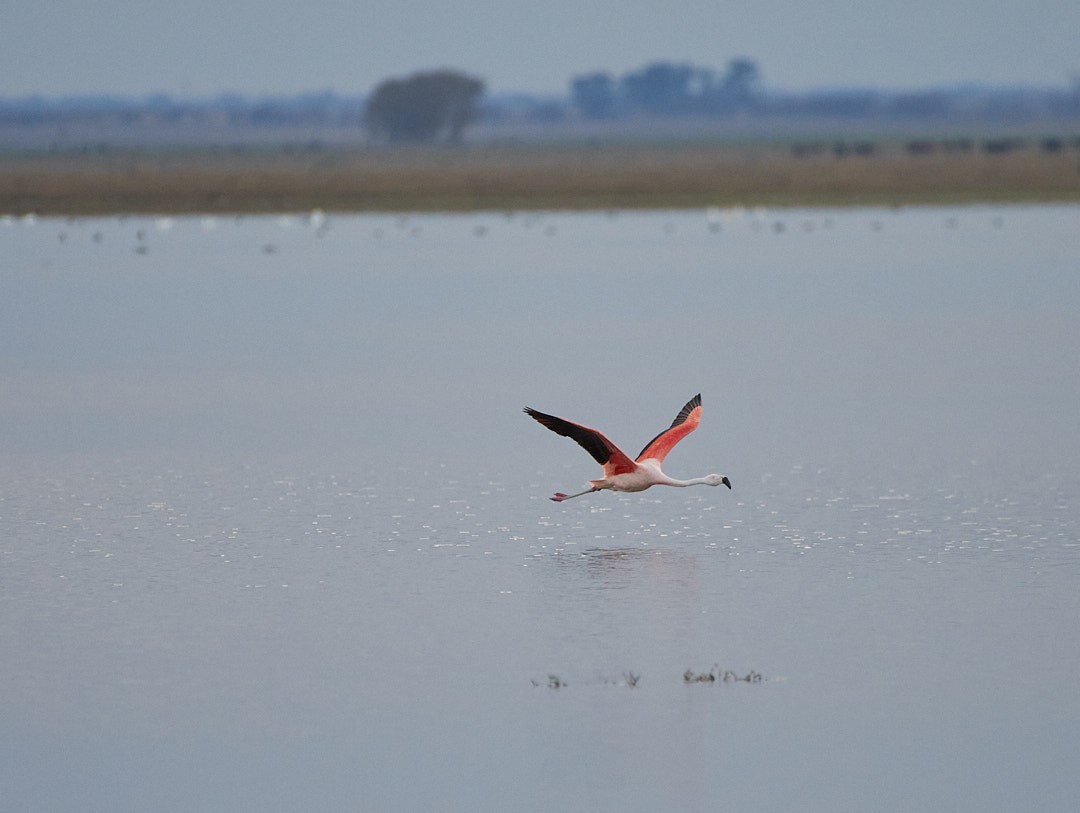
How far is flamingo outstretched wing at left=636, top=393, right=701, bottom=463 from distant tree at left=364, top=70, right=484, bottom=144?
155 metres

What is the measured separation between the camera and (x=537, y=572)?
11688 mm

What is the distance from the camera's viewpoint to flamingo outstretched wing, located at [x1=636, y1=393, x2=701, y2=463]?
12953 mm

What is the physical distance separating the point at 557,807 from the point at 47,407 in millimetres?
13136

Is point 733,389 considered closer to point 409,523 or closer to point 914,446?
point 914,446

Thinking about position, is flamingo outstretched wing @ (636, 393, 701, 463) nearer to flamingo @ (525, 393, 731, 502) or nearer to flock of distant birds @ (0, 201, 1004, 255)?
flamingo @ (525, 393, 731, 502)

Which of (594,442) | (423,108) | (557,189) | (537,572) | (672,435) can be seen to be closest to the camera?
(537,572)

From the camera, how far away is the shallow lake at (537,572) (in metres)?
8.35

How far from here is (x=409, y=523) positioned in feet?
43.7

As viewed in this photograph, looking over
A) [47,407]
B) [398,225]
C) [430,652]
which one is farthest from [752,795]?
[398,225]

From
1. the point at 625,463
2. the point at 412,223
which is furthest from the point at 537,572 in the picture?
the point at 412,223

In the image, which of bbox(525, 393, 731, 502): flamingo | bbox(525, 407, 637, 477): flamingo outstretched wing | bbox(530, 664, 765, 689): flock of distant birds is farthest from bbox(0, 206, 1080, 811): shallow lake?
bbox(525, 407, 637, 477): flamingo outstretched wing

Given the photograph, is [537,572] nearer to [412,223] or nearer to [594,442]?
[594,442]

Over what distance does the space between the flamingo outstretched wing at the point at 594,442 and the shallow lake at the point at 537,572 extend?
48 centimetres

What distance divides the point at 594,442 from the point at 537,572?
0.89 metres
